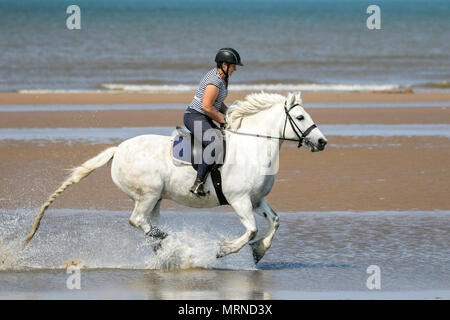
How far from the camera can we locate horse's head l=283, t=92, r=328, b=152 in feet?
31.0

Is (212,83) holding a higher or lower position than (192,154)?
higher

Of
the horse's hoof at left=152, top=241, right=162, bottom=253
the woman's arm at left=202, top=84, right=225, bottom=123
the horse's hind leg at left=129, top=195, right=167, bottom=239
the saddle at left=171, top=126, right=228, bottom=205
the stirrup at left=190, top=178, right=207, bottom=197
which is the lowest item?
the horse's hoof at left=152, top=241, right=162, bottom=253

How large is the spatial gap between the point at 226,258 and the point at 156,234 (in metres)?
0.89

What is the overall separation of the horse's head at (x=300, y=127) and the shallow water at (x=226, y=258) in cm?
141

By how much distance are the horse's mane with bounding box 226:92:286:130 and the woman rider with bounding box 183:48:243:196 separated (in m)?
0.13

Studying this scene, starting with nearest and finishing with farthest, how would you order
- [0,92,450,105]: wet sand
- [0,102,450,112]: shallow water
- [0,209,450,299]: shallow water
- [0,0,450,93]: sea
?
1. [0,209,450,299]: shallow water
2. [0,102,450,112]: shallow water
3. [0,92,450,105]: wet sand
4. [0,0,450,93]: sea

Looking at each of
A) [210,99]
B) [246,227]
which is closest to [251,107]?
[210,99]

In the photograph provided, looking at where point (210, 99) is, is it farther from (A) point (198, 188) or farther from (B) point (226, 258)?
(B) point (226, 258)

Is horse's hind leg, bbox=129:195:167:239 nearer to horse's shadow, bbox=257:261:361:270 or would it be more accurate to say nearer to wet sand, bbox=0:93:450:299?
wet sand, bbox=0:93:450:299

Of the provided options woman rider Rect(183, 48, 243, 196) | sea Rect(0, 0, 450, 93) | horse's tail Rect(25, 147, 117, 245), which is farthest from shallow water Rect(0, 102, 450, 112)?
woman rider Rect(183, 48, 243, 196)

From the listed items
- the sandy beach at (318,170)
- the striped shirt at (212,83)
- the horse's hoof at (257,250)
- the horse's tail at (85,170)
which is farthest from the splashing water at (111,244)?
the striped shirt at (212,83)

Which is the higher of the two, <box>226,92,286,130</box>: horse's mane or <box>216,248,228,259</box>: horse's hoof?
<box>226,92,286,130</box>: horse's mane

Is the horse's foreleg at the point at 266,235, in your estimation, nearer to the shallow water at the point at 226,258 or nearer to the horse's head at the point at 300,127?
the shallow water at the point at 226,258

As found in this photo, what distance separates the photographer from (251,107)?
31.9 ft
